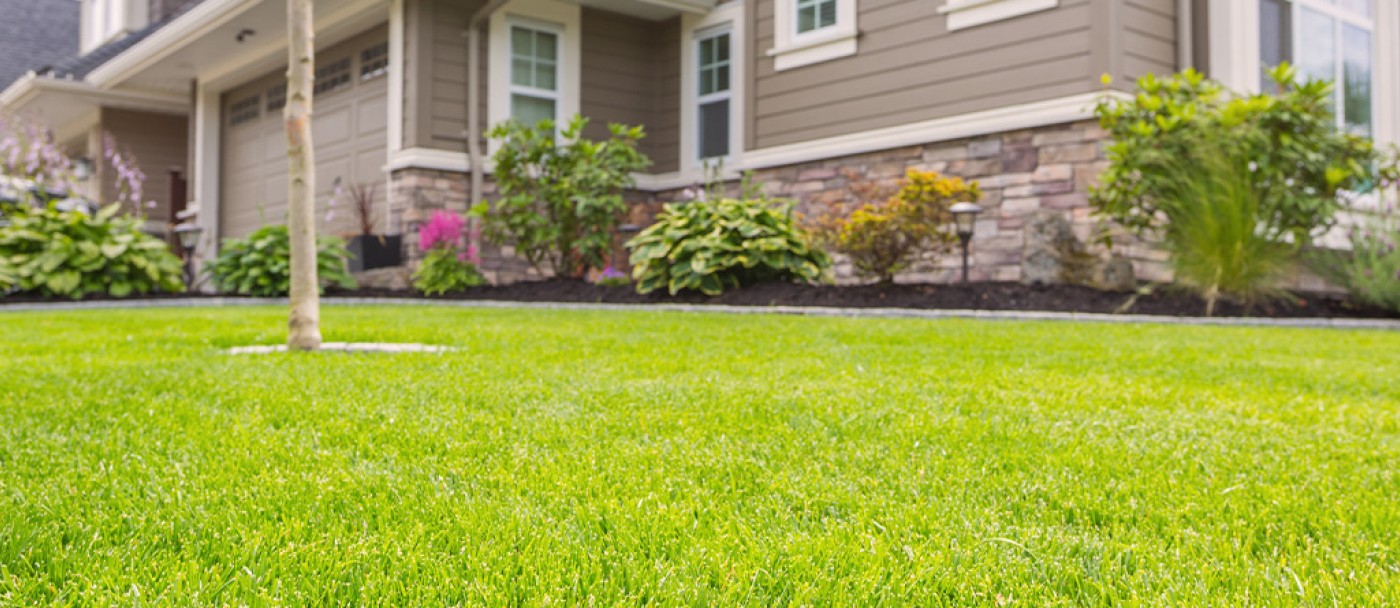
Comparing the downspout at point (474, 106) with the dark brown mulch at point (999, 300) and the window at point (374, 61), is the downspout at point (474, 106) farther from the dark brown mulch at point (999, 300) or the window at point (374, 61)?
the dark brown mulch at point (999, 300)

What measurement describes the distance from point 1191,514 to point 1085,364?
1990 millimetres

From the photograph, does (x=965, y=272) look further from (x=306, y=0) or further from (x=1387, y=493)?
(x=1387, y=493)

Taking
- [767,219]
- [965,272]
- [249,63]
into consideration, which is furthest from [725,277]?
[249,63]

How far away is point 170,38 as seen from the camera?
10.5 meters

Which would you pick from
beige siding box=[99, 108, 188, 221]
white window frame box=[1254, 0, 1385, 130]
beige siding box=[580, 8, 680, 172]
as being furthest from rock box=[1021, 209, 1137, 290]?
beige siding box=[99, 108, 188, 221]

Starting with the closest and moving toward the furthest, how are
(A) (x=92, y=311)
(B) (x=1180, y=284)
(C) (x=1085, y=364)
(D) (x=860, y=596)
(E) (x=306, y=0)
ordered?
(D) (x=860, y=596)
(C) (x=1085, y=364)
(E) (x=306, y=0)
(B) (x=1180, y=284)
(A) (x=92, y=311)

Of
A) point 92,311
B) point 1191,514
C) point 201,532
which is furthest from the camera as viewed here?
point 92,311

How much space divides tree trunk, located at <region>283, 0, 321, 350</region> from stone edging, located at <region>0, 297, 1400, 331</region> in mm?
2837

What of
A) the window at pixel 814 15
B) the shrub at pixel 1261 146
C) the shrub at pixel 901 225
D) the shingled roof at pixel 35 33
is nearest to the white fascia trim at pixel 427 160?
the window at pixel 814 15

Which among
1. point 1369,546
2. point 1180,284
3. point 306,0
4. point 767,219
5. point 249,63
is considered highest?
point 249,63

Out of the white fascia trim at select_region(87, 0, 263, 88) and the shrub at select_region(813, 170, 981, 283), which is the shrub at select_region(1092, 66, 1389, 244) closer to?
the shrub at select_region(813, 170, 981, 283)

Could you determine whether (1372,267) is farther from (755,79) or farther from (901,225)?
(755,79)

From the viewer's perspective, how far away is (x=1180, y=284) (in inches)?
238

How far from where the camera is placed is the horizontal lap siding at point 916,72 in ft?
23.1
